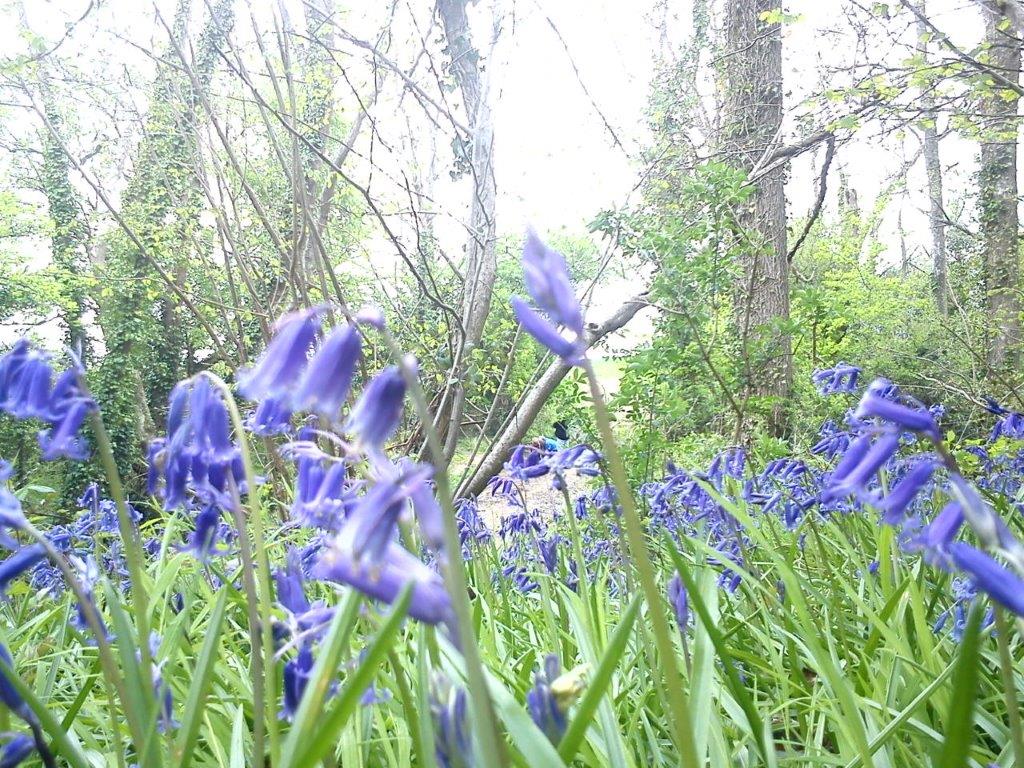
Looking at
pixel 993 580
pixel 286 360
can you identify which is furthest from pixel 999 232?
pixel 286 360

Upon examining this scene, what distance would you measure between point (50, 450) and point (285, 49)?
4933 millimetres

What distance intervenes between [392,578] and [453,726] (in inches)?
7.8

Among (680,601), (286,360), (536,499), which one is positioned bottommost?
(536,499)

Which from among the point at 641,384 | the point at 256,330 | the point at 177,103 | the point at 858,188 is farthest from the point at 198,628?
the point at 858,188

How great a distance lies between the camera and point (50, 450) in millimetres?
1399

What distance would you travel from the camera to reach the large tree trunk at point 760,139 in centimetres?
741

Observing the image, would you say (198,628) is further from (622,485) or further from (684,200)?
(684,200)

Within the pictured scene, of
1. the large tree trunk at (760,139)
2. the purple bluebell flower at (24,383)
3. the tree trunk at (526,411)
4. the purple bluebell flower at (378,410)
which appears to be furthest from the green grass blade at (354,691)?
the large tree trunk at (760,139)

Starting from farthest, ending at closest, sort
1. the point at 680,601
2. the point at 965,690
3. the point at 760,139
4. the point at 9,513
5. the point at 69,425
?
the point at 760,139 < the point at 680,601 < the point at 69,425 < the point at 9,513 < the point at 965,690

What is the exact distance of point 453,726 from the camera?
2.90 feet

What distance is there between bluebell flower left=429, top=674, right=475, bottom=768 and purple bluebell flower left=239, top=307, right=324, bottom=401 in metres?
0.45

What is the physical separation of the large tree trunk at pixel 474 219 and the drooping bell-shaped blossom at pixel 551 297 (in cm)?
500

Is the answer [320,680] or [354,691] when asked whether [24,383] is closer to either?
[320,680]

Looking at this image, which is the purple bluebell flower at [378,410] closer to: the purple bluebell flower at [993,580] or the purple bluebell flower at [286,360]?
the purple bluebell flower at [286,360]
